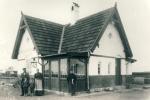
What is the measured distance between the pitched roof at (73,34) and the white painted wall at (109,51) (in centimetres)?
66

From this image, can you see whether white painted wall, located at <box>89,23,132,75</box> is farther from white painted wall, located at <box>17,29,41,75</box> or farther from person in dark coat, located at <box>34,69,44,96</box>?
white painted wall, located at <box>17,29,41,75</box>

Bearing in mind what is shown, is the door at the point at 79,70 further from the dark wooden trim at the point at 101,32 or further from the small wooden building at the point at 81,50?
the dark wooden trim at the point at 101,32

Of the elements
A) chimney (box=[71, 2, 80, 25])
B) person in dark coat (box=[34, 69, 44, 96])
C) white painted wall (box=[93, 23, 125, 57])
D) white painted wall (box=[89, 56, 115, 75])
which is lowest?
person in dark coat (box=[34, 69, 44, 96])

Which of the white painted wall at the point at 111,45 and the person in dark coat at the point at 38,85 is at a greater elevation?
the white painted wall at the point at 111,45

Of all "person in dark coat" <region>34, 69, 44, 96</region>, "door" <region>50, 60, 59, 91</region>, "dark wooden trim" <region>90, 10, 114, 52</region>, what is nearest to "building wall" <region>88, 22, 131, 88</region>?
"dark wooden trim" <region>90, 10, 114, 52</region>

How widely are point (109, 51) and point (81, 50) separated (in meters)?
2.79

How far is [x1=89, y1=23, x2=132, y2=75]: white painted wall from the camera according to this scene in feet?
58.7

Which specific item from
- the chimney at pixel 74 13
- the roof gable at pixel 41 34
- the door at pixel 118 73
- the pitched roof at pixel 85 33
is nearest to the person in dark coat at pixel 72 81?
the pitched roof at pixel 85 33

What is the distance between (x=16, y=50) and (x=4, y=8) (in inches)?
526

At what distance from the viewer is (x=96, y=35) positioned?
17797 millimetres

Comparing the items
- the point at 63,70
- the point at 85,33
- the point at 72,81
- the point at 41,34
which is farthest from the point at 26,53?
the point at 72,81

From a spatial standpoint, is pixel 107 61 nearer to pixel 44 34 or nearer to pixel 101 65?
pixel 101 65

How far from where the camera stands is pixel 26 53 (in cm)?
2239

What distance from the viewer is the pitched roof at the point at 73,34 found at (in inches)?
717
